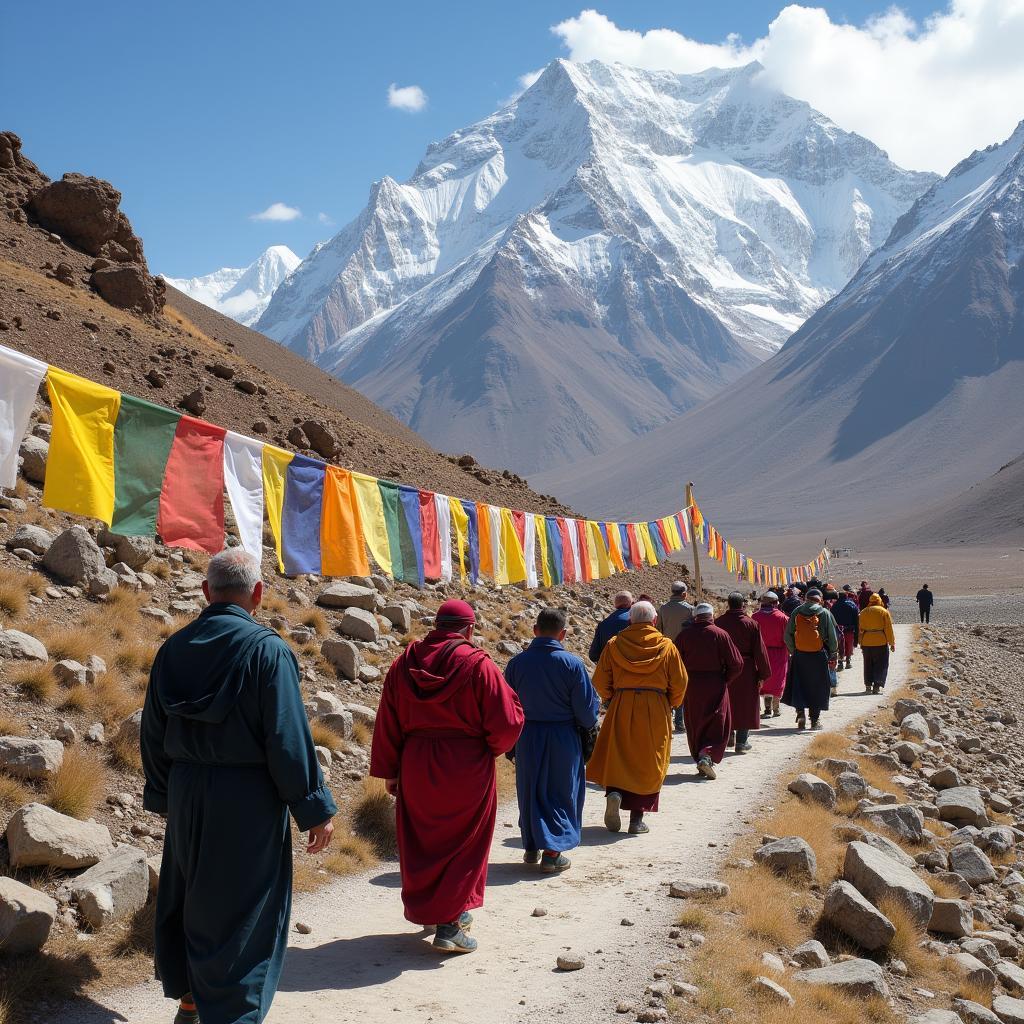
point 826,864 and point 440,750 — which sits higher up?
point 440,750

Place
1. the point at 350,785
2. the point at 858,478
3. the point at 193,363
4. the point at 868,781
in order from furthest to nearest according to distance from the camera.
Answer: the point at 858,478 → the point at 193,363 → the point at 868,781 → the point at 350,785

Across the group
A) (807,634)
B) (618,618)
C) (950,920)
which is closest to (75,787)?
(618,618)

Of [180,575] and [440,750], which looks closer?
[440,750]

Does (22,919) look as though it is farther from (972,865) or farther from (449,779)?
(972,865)

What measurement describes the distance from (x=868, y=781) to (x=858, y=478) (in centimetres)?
12952

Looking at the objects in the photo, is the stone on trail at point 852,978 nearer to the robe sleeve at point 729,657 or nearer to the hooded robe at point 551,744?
the hooded robe at point 551,744

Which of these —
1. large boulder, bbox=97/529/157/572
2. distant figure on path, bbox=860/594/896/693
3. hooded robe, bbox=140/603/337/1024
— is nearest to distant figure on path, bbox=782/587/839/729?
distant figure on path, bbox=860/594/896/693

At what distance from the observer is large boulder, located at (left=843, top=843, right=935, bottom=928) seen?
709 cm

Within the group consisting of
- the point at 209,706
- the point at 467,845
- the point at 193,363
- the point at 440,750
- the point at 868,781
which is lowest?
the point at 868,781

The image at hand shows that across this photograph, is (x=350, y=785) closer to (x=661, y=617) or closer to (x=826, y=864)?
(x=826, y=864)

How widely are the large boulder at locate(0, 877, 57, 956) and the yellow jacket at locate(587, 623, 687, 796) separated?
4.38m

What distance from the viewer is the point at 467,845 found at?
5676 mm

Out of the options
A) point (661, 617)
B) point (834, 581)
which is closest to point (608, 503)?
point (834, 581)

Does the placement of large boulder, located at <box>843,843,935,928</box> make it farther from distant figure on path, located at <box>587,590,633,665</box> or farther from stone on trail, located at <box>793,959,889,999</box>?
distant figure on path, located at <box>587,590,633,665</box>
